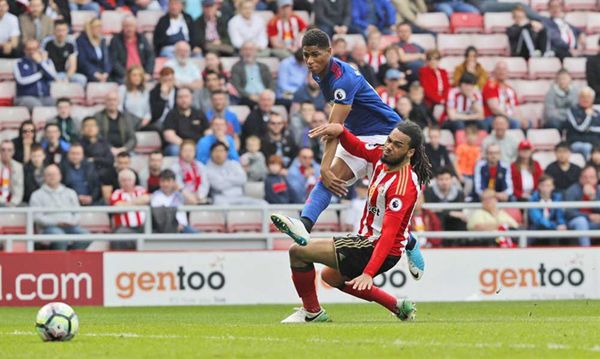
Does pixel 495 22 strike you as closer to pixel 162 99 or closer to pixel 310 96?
pixel 310 96

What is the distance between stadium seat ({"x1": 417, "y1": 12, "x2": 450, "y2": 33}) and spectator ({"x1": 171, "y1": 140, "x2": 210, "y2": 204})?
22.8ft

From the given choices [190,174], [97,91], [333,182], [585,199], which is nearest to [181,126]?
[190,174]

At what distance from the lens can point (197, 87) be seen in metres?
22.0

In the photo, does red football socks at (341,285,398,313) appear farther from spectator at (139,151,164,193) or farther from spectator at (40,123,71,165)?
spectator at (40,123,71,165)

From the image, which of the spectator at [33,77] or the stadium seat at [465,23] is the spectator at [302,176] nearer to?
the spectator at [33,77]

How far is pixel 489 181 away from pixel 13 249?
23.5ft

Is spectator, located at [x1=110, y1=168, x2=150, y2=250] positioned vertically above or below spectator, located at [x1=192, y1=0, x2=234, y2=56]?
below

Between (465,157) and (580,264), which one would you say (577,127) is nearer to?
(465,157)

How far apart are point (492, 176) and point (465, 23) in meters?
5.23

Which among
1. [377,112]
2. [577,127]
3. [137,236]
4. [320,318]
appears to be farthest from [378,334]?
[577,127]

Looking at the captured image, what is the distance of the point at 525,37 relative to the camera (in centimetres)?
2509

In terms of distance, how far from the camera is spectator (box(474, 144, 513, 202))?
21094 millimetres

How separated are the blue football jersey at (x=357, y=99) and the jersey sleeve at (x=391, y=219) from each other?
50.9 inches

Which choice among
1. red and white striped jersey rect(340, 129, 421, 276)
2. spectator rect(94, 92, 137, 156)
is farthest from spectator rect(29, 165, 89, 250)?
red and white striped jersey rect(340, 129, 421, 276)
